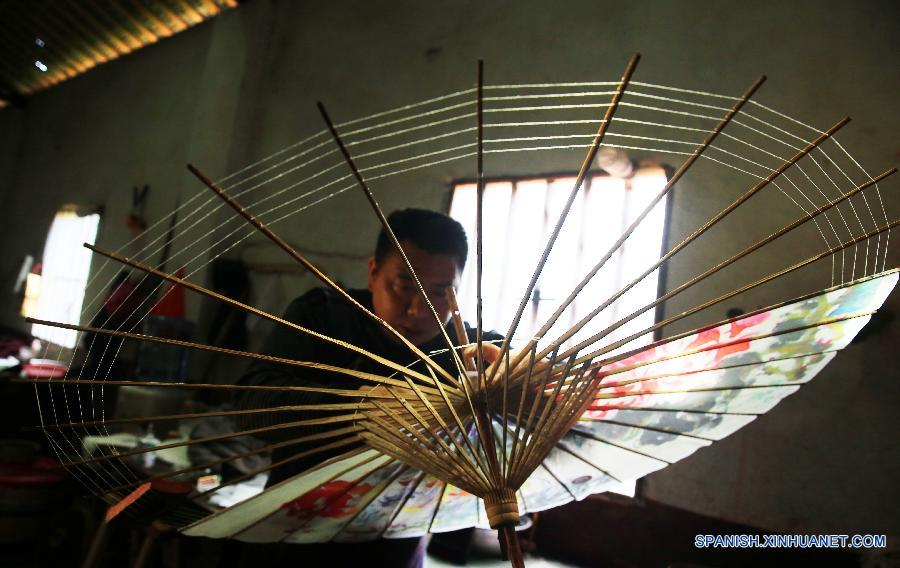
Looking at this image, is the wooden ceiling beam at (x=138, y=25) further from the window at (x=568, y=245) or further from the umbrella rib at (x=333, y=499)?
the umbrella rib at (x=333, y=499)

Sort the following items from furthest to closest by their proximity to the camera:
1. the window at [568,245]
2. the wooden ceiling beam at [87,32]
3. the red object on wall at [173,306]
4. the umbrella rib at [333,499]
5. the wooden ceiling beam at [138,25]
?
the wooden ceiling beam at [87,32] < the wooden ceiling beam at [138,25] < the red object on wall at [173,306] < the window at [568,245] < the umbrella rib at [333,499]

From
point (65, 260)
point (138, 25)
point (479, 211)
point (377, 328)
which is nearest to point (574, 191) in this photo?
point (479, 211)

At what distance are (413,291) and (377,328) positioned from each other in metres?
0.34

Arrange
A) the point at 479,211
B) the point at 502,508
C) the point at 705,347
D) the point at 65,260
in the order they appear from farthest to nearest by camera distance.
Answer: the point at 65,260
the point at 705,347
the point at 502,508
the point at 479,211

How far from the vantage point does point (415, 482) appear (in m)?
1.07

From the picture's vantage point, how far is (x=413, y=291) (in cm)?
128

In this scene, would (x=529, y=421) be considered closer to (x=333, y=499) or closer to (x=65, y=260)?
(x=333, y=499)

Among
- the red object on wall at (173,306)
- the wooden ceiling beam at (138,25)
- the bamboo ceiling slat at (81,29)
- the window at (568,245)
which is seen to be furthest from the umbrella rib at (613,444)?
the wooden ceiling beam at (138,25)

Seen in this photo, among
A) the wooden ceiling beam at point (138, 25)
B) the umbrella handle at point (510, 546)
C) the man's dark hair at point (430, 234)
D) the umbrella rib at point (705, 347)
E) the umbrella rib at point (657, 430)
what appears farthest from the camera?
the wooden ceiling beam at point (138, 25)

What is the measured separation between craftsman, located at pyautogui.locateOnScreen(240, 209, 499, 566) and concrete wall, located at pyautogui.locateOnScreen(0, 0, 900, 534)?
1.82 meters

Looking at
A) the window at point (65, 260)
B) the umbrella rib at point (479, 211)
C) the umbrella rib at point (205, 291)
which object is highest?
the window at point (65, 260)

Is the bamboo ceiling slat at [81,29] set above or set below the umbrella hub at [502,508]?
above

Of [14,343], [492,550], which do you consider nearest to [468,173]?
[492,550]

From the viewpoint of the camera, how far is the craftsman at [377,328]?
4.11 ft
